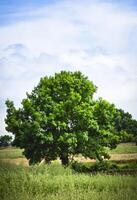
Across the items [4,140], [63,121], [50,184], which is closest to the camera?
[50,184]

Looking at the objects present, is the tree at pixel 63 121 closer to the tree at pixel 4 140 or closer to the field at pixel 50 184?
the field at pixel 50 184

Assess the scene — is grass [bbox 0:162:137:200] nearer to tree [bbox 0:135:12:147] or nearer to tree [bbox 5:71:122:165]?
tree [bbox 5:71:122:165]

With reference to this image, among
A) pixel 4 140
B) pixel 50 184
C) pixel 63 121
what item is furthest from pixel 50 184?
pixel 4 140


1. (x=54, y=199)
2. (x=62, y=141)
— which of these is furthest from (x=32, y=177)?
(x=62, y=141)

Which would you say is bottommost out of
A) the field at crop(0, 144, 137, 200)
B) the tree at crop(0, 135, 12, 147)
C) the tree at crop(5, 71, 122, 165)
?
the field at crop(0, 144, 137, 200)

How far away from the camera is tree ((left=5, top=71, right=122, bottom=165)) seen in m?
52.2

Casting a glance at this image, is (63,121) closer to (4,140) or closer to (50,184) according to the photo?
(50,184)

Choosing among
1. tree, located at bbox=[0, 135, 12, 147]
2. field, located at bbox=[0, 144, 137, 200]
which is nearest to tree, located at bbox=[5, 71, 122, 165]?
field, located at bbox=[0, 144, 137, 200]

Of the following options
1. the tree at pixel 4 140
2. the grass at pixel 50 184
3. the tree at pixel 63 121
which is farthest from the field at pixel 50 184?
the tree at pixel 4 140

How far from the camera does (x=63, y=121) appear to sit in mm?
52531

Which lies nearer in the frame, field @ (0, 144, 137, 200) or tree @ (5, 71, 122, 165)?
field @ (0, 144, 137, 200)

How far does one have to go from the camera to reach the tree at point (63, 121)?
52156mm

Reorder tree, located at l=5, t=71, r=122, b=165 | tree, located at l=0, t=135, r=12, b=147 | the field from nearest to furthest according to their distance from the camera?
the field → tree, located at l=5, t=71, r=122, b=165 → tree, located at l=0, t=135, r=12, b=147

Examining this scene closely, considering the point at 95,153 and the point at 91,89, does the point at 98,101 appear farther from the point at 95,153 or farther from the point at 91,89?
the point at 95,153
